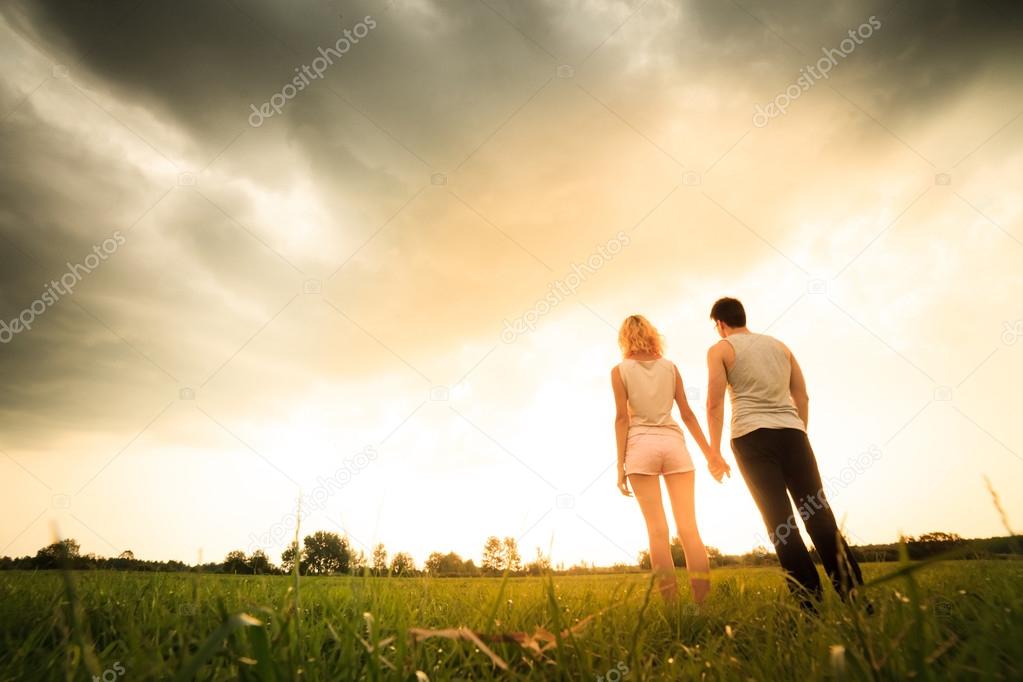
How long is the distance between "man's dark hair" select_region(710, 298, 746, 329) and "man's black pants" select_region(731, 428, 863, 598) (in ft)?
3.94

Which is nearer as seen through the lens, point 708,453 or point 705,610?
point 705,610

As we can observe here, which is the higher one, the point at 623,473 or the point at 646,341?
the point at 646,341

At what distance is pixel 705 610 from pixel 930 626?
1850 millimetres

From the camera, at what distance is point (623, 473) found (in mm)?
6035

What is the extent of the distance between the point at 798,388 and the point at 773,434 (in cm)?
82

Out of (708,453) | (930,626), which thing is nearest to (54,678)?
(930,626)

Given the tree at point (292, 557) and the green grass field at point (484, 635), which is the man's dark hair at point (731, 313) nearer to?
the green grass field at point (484, 635)

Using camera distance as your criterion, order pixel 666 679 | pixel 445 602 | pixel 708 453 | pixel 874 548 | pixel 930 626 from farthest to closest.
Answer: pixel 708 453 → pixel 445 602 → pixel 874 548 → pixel 666 679 → pixel 930 626

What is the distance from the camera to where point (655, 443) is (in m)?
5.89

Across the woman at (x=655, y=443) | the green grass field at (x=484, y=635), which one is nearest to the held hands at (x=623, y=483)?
the woman at (x=655, y=443)

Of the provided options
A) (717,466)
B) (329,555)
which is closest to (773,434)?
(717,466)

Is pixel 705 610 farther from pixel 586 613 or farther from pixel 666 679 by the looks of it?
pixel 666 679

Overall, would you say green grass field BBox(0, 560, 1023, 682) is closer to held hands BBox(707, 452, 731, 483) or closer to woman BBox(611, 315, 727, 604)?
woman BBox(611, 315, 727, 604)

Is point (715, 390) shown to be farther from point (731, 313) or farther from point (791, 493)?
point (791, 493)
